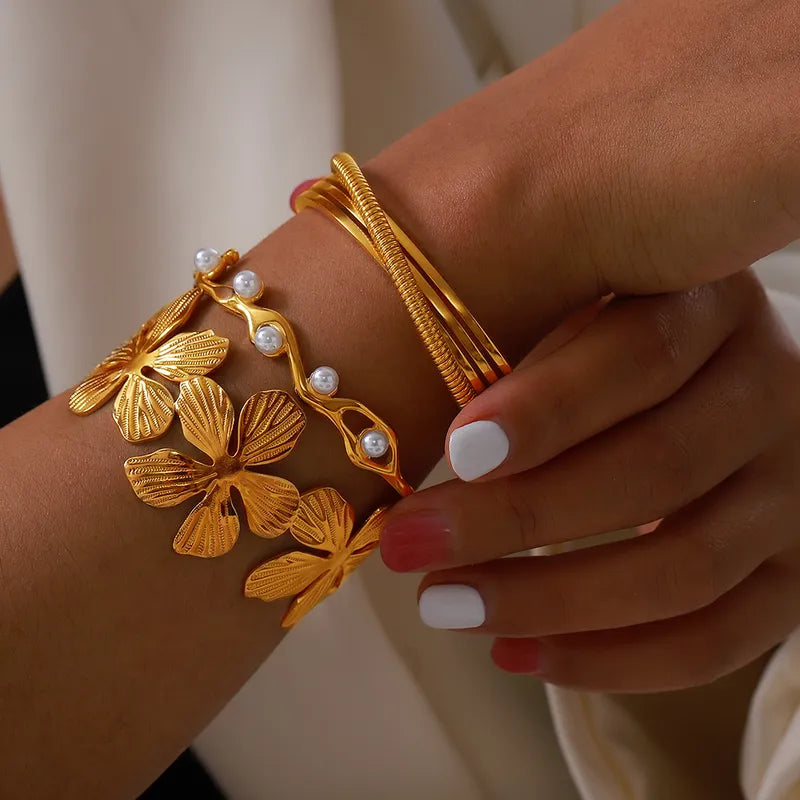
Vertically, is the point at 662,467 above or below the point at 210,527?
below

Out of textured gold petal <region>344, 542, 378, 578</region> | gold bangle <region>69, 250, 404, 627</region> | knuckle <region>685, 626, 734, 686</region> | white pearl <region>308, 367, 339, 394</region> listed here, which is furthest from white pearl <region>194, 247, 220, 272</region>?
knuckle <region>685, 626, 734, 686</region>

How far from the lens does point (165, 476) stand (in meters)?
0.50

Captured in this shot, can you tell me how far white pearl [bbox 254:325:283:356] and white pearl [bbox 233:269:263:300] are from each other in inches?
0.9

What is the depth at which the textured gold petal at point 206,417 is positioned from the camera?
496mm

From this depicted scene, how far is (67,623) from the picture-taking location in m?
0.49

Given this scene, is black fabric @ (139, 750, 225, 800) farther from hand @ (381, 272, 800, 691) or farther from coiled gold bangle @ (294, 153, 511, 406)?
coiled gold bangle @ (294, 153, 511, 406)

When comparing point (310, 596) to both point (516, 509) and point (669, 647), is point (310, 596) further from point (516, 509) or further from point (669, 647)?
point (669, 647)

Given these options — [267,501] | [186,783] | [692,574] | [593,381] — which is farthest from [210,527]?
[186,783]

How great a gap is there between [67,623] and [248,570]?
109mm

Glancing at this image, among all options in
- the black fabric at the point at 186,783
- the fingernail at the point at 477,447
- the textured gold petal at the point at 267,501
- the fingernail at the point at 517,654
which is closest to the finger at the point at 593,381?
the fingernail at the point at 477,447

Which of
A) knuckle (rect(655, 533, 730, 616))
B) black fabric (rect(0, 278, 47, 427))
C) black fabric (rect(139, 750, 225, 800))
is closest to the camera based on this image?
knuckle (rect(655, 533, 730, 616))

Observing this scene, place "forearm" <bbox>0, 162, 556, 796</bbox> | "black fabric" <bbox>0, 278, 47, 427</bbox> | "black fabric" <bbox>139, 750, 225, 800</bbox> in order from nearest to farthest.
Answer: "forearm" <bbox>0, 162, 556, 796</bbox> < "black fabric" <bbox>139, 750, 225, 800</bbox> < "black fabric" <bbox>0, 278, 47, 427</bbox>

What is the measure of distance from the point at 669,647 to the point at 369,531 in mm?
300

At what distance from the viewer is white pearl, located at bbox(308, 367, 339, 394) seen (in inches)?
19.8
